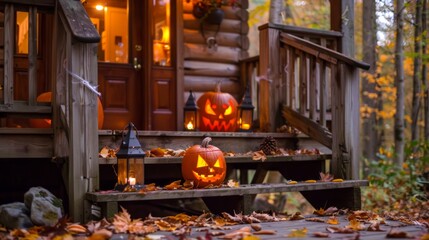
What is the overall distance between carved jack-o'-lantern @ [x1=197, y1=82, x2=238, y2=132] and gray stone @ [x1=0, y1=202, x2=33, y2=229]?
10.4 feet

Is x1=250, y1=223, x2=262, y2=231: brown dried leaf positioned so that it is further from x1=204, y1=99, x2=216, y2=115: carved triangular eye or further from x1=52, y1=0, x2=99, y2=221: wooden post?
x1=204, y1=99, x2=216, y2=115: carved triangular eye

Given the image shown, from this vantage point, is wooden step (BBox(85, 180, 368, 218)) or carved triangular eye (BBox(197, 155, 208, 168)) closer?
wooden step (BBox(85, 180, 368, 218))

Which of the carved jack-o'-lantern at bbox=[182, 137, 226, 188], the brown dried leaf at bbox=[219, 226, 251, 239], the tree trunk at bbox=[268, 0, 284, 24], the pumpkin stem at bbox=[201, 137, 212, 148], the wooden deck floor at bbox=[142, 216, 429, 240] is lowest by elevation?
the wooden deck floor at bbox=[142, 216, 429, 240]

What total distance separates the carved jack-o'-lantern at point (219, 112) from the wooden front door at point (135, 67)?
37.5 inches

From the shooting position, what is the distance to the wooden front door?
7305mm

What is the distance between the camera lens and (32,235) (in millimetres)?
3475

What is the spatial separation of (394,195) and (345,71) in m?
2.94

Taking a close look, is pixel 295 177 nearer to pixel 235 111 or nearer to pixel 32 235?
pixel 235 111

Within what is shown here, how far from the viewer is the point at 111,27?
7.40 meters

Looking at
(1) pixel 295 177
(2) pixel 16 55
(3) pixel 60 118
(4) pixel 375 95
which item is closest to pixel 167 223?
(3) pixel 60 118

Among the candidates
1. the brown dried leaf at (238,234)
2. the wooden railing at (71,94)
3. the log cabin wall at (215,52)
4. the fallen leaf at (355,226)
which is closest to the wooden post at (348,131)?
the fallen leaf at (355,226)

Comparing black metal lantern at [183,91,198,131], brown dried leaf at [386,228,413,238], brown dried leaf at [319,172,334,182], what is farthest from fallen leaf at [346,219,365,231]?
black metal lantern at [183,91,198,131]

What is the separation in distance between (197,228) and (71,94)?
4.62 ft

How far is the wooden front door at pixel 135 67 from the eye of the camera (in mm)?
7305
